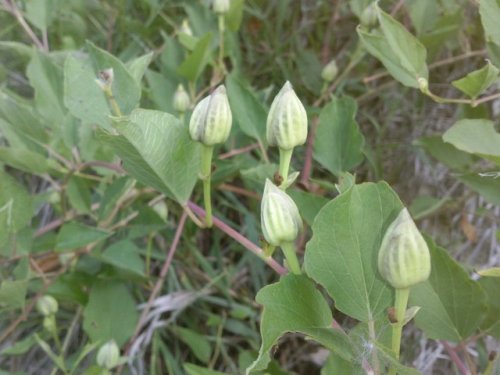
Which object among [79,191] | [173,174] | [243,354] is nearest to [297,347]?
[243,354]

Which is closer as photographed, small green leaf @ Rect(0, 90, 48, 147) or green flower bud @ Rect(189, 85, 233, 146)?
green flower bud @ Rect(189, 85, 233, 146)

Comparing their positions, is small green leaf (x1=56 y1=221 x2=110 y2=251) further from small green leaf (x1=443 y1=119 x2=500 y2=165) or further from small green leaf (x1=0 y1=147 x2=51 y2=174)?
small green leaf (x1=443 y1=119 x2=500 y2=165)

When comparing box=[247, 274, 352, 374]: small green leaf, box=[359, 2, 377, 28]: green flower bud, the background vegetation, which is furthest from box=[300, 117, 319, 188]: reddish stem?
box=[247, 274, 352, 374]: small green leaf

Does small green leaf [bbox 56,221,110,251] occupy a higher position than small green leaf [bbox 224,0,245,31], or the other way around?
small green leaf [bbox 224,0,245,31]

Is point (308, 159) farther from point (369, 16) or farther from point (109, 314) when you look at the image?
point (109, 314)

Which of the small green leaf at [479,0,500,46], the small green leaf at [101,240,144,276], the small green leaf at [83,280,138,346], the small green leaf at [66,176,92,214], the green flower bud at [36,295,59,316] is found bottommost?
the small green leaf at [83,280,138,346]

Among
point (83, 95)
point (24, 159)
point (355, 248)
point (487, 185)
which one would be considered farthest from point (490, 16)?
point (24, 159)
